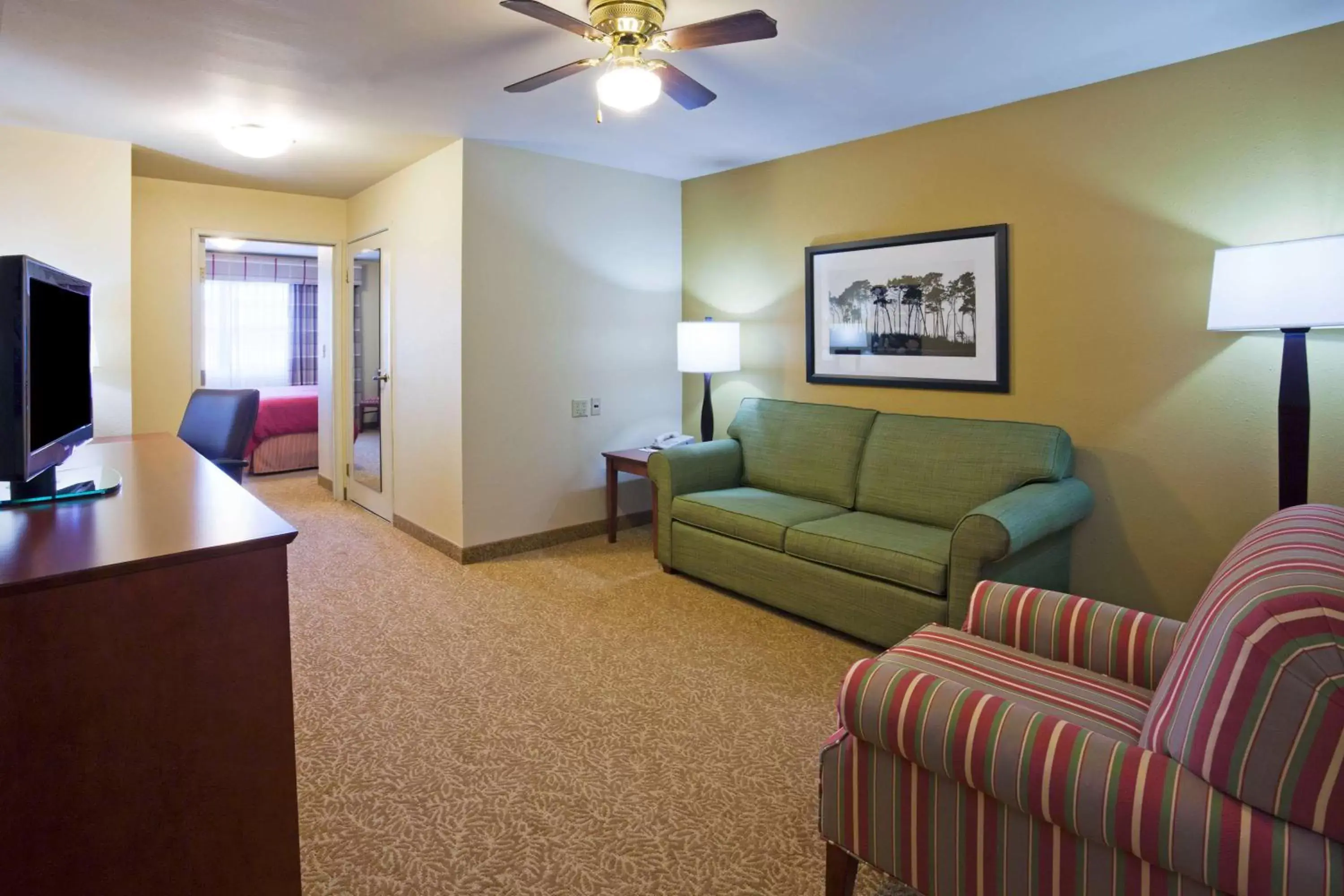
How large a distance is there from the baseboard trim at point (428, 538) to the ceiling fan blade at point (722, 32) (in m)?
2.80

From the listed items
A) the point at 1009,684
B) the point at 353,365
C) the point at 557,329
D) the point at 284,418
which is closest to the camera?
the point at 1009,684

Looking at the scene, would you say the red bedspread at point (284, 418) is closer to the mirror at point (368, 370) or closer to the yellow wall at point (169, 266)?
the yellow wall at point (169, 266)

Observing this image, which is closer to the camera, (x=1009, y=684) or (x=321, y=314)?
(x=1009, y=684)

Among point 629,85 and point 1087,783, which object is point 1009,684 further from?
point 629,85

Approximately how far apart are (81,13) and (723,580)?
319 centimetres

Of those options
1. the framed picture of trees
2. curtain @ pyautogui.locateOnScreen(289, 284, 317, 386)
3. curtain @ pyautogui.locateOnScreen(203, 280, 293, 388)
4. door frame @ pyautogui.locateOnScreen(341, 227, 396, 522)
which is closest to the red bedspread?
door frame @ pyautogui.locateOnScreen(341, 227, 396, 522)

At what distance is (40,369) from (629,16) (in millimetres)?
1824

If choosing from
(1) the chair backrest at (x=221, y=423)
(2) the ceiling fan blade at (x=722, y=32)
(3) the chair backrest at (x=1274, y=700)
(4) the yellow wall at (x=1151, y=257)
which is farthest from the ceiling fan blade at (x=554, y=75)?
(3) the chair backrest at (x=1274, y=700)

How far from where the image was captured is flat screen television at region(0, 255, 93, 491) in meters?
1.45

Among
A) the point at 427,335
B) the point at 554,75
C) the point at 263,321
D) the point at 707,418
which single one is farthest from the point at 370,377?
the point at 263,321

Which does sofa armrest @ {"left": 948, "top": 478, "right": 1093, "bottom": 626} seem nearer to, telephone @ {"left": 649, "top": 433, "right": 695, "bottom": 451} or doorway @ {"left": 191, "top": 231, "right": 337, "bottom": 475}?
telephone @ {"left": 649, "top": 433, "right": 695, "bottom": 451}

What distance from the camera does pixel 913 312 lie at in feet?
12.0

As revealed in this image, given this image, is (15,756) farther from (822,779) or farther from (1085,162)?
(1085,162)

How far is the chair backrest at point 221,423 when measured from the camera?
3.78 metres
